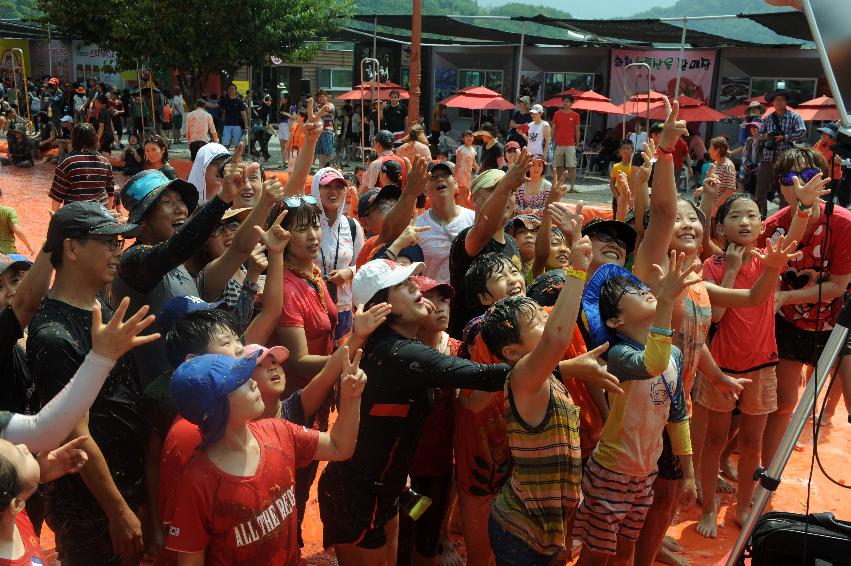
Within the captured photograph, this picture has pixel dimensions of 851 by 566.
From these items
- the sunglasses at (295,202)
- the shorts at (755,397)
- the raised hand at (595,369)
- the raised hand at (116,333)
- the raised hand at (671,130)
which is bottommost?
the shorts at (755,397)

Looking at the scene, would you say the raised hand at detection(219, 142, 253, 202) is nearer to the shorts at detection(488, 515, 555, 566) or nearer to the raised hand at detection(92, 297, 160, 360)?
the raised hand at detection(92, 297, 160, 360)

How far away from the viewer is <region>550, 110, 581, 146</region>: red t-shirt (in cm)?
1691

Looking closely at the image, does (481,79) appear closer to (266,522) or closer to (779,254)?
(779,254)

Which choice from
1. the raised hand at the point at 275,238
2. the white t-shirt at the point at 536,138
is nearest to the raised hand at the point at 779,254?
the raised hand at the point at 275,238

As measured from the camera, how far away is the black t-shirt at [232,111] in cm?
1866

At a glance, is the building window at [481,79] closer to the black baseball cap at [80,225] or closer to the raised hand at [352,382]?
the black baseball cap at [80,225]

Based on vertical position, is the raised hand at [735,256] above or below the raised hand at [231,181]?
below

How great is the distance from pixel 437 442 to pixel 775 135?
1033cm

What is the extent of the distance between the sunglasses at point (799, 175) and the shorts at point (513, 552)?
2987mm

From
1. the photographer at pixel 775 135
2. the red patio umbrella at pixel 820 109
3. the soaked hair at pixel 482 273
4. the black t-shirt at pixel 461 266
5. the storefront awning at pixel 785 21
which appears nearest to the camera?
the soaked hair at pixel 482 273

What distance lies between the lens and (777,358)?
14.9 feet

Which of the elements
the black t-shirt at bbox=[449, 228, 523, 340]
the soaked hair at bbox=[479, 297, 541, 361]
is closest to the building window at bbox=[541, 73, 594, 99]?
the black t-shirt at bbox=[449, 228, 523, 340]

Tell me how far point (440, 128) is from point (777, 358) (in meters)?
17.0

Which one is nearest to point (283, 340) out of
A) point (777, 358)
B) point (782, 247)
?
point (782, 247)
